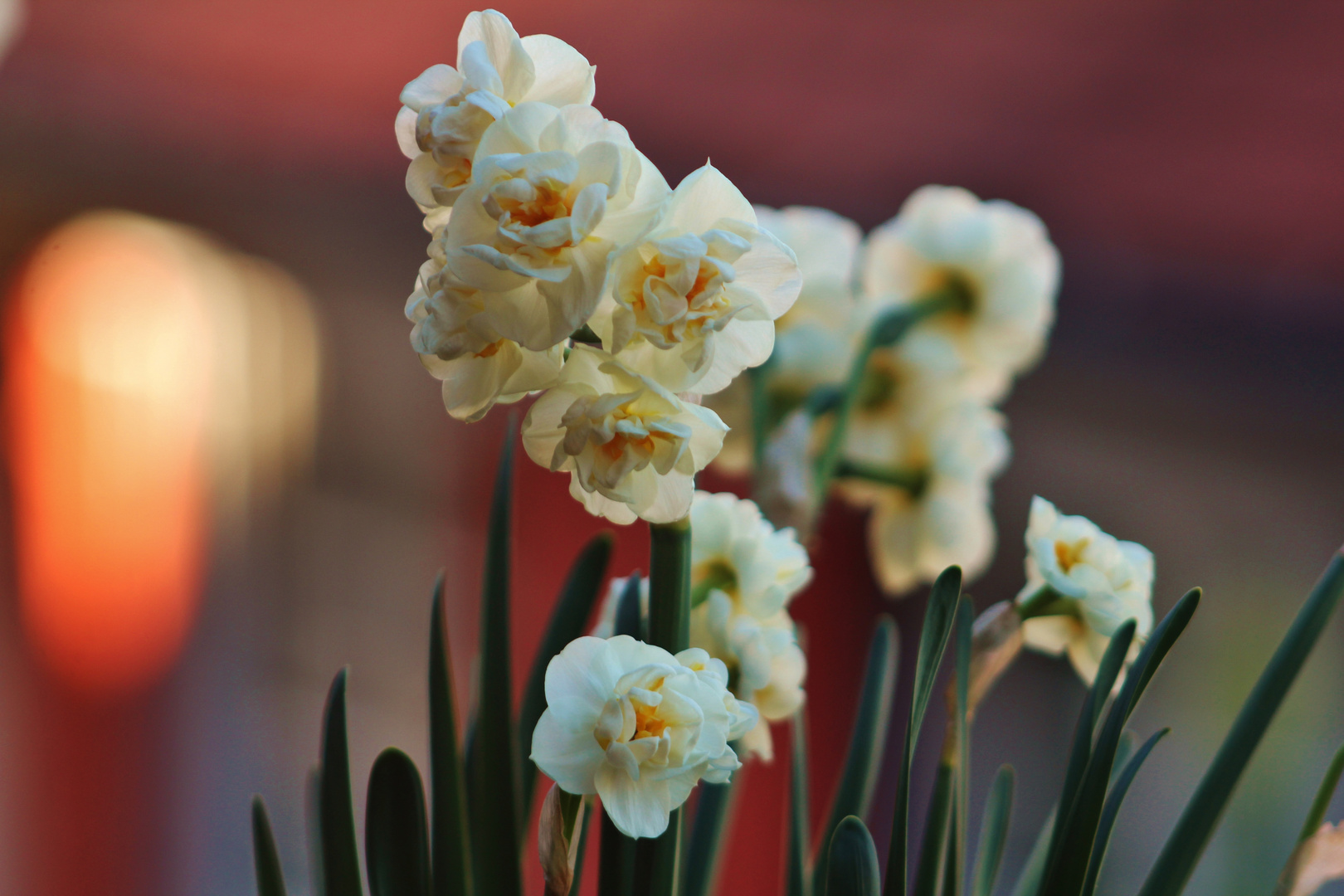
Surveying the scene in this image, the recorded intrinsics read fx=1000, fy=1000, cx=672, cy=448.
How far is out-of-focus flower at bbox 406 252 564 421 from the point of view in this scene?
0.21 meters

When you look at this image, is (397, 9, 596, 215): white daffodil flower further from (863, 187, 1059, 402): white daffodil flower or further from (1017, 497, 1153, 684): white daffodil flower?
(863, 187, 1059, 402): white daffodil flower

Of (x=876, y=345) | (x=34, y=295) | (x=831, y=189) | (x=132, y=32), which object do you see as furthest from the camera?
(x=831, y=189)

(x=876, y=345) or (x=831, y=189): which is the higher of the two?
(x=831, y=189)

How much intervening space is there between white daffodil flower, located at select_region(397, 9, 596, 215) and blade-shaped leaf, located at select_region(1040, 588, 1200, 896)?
184 millimetres

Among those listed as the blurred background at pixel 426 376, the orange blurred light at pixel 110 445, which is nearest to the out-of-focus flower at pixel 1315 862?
the blurred background at pixel 426 376

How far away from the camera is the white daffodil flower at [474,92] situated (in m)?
0.21

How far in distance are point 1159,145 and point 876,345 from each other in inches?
56.1

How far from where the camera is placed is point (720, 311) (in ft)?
0.68

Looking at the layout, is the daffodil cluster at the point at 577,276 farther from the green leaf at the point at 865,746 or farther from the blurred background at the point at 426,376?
the blurred background at the point at 426,376

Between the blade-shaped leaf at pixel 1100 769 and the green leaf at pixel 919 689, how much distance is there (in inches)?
1.6

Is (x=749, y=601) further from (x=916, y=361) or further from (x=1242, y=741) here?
(x=916, y=361)

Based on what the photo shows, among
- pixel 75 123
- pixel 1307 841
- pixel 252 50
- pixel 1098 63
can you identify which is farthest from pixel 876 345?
pixel 75 123

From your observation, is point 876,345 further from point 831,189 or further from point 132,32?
point 132,32

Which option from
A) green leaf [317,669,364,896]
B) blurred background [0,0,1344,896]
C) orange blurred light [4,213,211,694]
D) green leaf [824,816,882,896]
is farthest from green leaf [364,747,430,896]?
orange blurred light [4,213,211,694]
